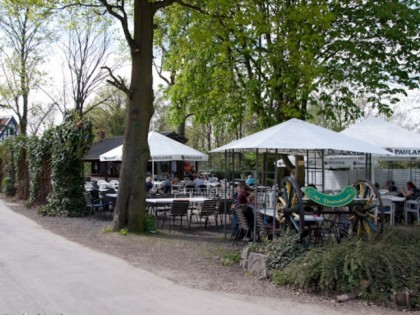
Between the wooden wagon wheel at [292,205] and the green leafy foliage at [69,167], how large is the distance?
32.5ft

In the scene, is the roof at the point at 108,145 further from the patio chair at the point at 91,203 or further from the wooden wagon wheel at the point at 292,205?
the wooden wagon wheel at the point at 292,205

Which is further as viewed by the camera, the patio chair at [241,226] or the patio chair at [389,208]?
the patio chair at [389,208]

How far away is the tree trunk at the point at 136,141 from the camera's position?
1342cm

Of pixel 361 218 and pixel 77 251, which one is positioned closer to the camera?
pixel 361 218

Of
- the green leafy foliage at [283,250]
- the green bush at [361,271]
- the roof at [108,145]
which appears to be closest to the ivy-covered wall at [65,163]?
the green leafy foliage at [283,250]

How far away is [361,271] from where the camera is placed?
7051 millimetres

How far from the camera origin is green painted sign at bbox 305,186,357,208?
9234 millimetres

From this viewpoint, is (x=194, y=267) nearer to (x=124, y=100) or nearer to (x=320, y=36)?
(x=320, y=36)

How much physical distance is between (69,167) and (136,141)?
567cm

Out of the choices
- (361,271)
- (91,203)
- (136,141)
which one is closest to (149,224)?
(136,141)

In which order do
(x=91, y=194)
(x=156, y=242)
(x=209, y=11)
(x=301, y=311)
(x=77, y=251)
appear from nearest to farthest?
(x=301, y=311) → (x=77, y=251) → (x=156, y=242) → (x=209, y=11) → (x=91, y=194)

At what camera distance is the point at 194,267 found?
363 inches

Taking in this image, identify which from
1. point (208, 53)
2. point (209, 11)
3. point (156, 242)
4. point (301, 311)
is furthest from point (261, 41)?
point (301, 311)

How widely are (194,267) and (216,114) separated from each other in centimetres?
1128
